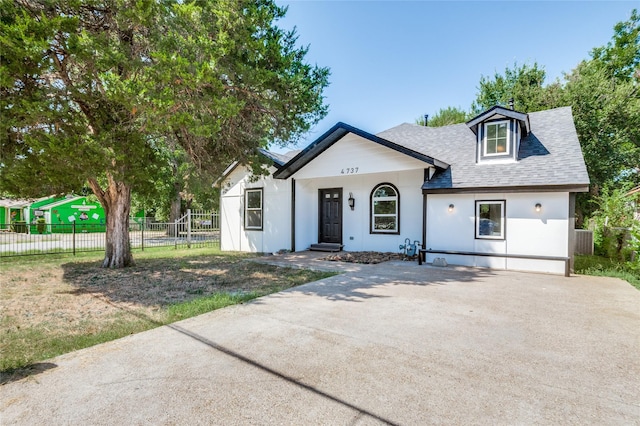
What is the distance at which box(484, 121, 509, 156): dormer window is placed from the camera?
32.0 feet

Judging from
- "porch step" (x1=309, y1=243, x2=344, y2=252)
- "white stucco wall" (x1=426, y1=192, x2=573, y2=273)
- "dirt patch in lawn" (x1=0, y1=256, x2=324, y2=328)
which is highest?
"white stucco wall" (x1=426, y1=192, x2=573, y2=273)

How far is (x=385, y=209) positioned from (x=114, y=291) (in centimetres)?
887

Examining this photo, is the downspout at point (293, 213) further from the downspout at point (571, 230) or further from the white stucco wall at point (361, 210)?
the downspout at point (571, 230)

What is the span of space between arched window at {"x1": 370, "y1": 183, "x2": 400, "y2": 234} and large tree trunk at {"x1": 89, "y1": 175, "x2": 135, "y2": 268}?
8262 mm

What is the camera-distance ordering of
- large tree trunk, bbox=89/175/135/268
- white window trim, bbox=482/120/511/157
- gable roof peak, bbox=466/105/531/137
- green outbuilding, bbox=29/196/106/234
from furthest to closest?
green outbuilding, bbox=29/196/106/234 < white window trim, bbox=482/120/511/157 < gable roof peak, bbox=466/105/531/137 < large tree trunk, bbox=89/175/135/268

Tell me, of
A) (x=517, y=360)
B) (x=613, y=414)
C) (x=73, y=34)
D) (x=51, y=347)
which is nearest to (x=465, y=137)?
(x=517, y=360)

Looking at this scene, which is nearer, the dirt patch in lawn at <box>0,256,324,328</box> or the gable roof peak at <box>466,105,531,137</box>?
the dirt patch in lawn at <box>0,256,324,328</box>

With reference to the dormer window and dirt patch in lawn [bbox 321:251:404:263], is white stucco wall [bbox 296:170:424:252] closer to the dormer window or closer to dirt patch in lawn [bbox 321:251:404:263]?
dirt patch in lawn [bbox 321:251:404:263]

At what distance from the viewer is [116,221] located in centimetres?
915

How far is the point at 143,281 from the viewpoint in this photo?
7.37m

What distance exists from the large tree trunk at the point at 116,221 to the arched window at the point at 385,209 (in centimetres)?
826

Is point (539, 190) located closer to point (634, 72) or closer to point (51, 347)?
point (51, 347)

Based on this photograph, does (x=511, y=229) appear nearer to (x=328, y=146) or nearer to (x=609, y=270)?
(x=609, y=270)


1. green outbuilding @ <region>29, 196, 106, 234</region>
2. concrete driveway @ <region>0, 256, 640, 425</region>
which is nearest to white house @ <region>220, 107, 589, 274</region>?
concrete driveway @ <region>0, 256, 640, 425</region>
